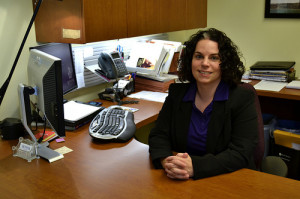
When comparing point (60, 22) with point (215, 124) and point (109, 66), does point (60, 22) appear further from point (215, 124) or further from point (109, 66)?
point (215, 124)

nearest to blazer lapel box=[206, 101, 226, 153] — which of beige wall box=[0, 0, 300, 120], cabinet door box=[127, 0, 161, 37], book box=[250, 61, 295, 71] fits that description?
cabinet door box=[127, 0, 161, 37]

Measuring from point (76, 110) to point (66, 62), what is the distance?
0.33 m

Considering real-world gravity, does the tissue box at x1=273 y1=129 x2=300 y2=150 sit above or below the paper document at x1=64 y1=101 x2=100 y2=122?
below

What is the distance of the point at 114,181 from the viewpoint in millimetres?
1392

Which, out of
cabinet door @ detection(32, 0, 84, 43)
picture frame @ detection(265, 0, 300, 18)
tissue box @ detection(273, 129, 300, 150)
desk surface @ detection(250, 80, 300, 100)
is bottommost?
tissue box @ detection(273, 129, 300, 150)

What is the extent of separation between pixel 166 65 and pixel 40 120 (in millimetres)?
1226

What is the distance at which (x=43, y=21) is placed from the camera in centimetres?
213

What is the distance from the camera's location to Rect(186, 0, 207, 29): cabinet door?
301 centimetres

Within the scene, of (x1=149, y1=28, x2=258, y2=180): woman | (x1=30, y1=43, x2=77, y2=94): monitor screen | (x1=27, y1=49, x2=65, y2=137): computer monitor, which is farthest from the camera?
(x1=30, y1=43, x2=77, y2=94): monitor screen

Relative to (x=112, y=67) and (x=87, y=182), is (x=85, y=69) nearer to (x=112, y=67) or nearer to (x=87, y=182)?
(x=112, y=67)

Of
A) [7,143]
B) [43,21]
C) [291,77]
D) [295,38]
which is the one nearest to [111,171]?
[7,143]

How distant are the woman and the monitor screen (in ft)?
2.51

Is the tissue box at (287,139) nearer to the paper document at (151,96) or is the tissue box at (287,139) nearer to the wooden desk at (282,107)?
the wooden desk at (282,107)

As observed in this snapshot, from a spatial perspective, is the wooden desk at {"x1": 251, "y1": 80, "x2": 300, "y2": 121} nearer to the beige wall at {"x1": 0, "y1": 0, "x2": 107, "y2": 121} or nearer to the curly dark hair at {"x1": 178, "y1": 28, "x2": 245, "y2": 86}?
the curly dark hair at {"x1": 178, "y1": 28, "x2": 245, "y2": 86}
